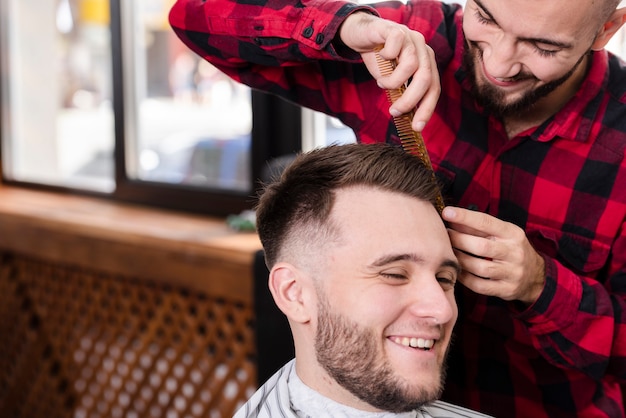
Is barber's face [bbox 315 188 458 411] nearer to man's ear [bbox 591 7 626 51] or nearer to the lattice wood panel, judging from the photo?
man's ear [bbox 591 7 626 51]

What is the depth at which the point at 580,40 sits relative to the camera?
1.49 meters

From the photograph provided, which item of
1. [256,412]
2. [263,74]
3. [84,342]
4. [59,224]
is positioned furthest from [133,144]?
[256,412]

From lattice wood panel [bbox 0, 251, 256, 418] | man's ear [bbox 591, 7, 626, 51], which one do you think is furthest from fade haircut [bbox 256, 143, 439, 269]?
lattice wood panel [bbox 0, 251, 256, 418]

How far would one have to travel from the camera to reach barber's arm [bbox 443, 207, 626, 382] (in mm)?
1409

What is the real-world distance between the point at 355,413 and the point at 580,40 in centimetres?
83

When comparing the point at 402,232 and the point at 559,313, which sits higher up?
the point at 402,232

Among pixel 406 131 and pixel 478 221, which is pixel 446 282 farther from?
pixel 406 131

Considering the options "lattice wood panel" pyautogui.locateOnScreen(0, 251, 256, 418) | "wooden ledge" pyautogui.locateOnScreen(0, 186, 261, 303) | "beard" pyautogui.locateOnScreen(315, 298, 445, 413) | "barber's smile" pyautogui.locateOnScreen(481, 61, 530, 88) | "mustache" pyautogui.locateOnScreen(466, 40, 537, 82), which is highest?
"mustache" pyautogui.locateOnScreen(466, 40, 537, 82)

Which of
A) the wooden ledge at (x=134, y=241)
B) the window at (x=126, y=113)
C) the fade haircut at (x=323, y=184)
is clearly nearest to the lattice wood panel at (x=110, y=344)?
the wooden ledge at (x=134, y=241)

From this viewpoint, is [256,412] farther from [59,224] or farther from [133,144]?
[133,144]

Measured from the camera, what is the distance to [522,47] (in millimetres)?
1491

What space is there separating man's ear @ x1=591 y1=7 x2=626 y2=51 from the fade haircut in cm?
43

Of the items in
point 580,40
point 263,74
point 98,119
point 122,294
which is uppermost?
point 580,40

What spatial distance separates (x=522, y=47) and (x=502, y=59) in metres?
0.05
